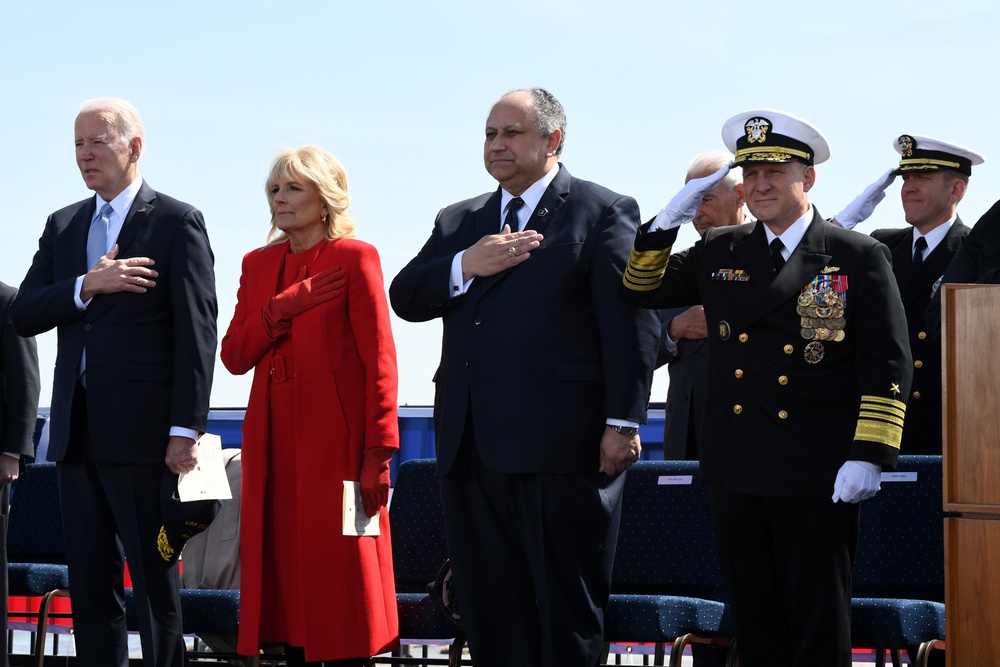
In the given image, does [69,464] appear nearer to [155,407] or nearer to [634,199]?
Answer: [155,407]

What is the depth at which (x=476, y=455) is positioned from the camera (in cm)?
396

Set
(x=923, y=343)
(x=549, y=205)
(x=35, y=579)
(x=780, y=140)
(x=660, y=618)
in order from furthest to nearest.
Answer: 1. (x=35, y=579)
2. (x=923, y=343)
3. (x=660, y=618)
4. (x=549, y=205)
5. (x=780, y=140)

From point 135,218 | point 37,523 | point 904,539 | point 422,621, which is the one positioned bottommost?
point 422,621

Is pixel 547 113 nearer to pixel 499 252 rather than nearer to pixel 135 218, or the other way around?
pixel 499 252

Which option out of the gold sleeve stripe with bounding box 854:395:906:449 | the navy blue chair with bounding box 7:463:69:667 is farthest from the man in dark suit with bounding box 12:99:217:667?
the navy blue chair with bounding box 7:463:69:667

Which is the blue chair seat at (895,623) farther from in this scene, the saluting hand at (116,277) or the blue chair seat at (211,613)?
the saluting hand at (116,277)

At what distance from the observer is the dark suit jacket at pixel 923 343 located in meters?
4.79

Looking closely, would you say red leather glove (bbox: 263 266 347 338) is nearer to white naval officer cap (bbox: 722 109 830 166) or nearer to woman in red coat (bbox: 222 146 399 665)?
Result: woman in red coat (bbox: 222 146 399 665)

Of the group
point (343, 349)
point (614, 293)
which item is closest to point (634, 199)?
point (614, 293)

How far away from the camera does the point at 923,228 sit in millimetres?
5023

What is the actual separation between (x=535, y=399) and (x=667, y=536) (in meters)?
1.55

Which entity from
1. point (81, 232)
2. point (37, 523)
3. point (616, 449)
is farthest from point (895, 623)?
point (37, 523)

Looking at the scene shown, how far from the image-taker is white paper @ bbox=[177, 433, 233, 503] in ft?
14.1

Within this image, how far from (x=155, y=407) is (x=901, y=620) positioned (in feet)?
7.94
